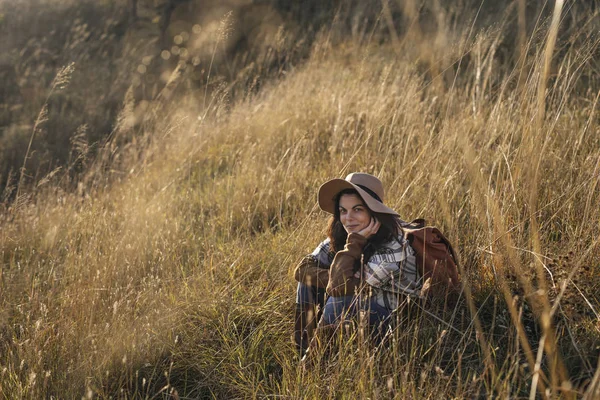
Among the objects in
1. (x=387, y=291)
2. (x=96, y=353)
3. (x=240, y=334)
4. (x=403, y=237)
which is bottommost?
(x=240, y=334)

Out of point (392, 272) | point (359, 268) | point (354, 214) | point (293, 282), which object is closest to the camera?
point (392, 272)

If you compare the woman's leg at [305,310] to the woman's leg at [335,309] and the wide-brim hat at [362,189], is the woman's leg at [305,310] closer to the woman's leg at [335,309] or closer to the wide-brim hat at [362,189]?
the woman's leg at [335,309]

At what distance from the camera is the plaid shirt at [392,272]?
251 centimetres

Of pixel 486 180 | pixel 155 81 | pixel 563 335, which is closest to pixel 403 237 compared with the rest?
pixel 563 335

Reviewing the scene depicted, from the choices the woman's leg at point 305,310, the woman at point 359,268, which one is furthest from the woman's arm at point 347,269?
the woman's leg at point 305,310

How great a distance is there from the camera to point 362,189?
8.95ft

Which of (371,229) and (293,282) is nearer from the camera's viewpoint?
(371,229)

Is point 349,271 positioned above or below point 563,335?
above

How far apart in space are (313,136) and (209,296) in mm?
2356

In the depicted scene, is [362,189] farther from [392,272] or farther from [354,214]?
[392,272]

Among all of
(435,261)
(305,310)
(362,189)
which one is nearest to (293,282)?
(305,310)

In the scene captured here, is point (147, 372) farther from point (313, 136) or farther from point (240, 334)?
point (313, 136)

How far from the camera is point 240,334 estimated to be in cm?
291

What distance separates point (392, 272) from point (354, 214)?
0.37 meters
